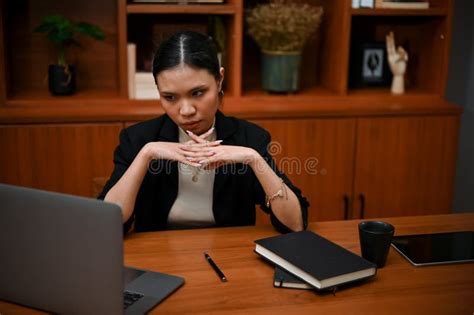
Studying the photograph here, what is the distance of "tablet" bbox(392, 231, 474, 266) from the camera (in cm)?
163

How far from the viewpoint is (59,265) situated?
118cm

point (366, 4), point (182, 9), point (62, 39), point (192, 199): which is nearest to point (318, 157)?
point (366, 4)

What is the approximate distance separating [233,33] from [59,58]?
83 centimetres

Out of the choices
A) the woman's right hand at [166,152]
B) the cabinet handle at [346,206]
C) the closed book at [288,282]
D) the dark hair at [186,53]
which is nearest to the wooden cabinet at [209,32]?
the cabinet handle at [346,206]

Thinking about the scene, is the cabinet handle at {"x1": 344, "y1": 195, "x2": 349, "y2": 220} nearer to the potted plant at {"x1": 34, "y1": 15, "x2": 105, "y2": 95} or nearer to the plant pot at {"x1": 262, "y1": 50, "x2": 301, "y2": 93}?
the plant pot at {"x1": 262, "y1": 50, "x2": 301, "y2": 93}

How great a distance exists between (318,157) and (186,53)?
1.36 m

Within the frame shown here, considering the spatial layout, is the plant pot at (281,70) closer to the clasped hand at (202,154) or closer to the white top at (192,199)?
the white top at (192,199)

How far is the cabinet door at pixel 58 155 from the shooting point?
109 inches

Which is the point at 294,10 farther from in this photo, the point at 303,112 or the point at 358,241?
the point at 358,241

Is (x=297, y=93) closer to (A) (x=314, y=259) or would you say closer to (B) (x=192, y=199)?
(B) (x=192, y=199)

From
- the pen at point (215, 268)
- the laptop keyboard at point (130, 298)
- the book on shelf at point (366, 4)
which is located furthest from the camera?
the book on shelf at point (366, 4)

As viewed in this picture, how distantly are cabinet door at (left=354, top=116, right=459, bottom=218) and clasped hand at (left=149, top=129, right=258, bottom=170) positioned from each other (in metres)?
1.36

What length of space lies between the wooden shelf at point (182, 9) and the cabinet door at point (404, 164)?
2.66ft

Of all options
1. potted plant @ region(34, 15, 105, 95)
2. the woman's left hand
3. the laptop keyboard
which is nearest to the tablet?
the woman's left hand
